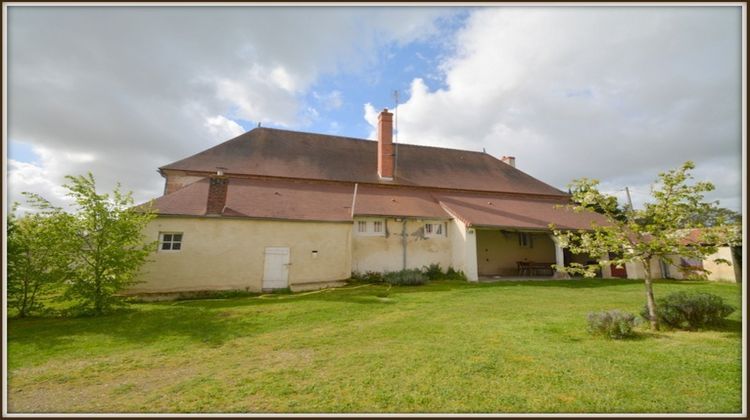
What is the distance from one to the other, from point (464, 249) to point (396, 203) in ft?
14.1

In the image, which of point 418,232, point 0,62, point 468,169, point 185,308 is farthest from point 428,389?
point 468,169

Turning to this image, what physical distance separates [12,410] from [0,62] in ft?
13.7

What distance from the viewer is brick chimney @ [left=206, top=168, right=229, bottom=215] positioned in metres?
13.1

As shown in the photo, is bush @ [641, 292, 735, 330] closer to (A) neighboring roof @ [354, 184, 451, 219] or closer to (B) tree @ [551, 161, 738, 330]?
(B) tree @ [551, 161, 738, 330]

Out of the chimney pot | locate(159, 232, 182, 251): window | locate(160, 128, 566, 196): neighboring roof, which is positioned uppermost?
locate(160, 128, 566, 196): neighboring roof

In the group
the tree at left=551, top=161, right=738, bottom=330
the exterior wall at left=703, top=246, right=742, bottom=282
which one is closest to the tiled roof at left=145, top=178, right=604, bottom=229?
the exterior wall at left=703, top=246, right=742, bottom=282

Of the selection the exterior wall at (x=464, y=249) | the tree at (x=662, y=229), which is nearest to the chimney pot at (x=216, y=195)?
the exterior wall at (x=464, y=249)

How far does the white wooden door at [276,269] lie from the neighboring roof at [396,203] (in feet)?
13.3

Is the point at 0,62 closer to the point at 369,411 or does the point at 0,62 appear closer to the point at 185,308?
the point at 369,411

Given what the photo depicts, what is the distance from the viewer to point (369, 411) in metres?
3.60

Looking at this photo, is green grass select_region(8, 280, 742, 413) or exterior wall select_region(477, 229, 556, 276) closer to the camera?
green grass select_region(8, 280, 742, 413)

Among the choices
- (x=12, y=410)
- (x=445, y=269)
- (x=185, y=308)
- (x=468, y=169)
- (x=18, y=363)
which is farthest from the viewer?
(x=468, y=169)

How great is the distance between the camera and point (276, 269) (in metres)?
13.4

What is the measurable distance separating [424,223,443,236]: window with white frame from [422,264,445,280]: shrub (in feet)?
5.20
